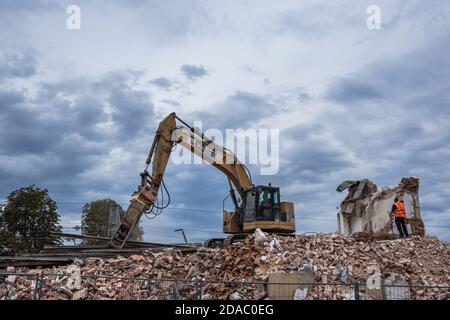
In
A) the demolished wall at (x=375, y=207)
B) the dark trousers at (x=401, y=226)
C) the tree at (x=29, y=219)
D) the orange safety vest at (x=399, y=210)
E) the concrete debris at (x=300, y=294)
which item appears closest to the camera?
the concrete debris at (x=300, y=294)

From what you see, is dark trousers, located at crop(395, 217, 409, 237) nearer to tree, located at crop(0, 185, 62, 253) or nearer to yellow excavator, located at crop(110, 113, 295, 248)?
yellow excavator, located at crop(110, 113, 295, 248)

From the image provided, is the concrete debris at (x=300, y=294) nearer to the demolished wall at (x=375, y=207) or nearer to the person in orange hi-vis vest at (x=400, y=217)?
the person in orange hi-vis vest at (x=400, y=217)

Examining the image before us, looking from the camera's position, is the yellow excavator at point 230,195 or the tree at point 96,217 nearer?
the yellow excavator at point 230,195

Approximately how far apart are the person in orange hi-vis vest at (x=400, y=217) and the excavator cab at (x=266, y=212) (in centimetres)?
418

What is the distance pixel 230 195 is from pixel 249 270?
22.3ft

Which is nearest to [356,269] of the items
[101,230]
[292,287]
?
[292,287]

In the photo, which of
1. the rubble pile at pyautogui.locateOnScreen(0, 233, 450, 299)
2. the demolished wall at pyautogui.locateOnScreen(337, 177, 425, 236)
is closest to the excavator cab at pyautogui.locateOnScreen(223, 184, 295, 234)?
the rubble pile at pyautogui.locateOnScreen(0, 233, 450, 299)

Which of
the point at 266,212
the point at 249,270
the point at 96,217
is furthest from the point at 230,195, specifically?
the point at 96,217

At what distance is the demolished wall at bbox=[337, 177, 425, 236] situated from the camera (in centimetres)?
2270

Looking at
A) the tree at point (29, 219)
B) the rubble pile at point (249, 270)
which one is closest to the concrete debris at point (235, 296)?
the rubble pile at point (249, 270)

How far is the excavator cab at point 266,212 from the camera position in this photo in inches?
774

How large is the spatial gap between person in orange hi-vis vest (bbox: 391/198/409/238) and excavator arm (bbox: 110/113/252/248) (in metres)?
5.97
